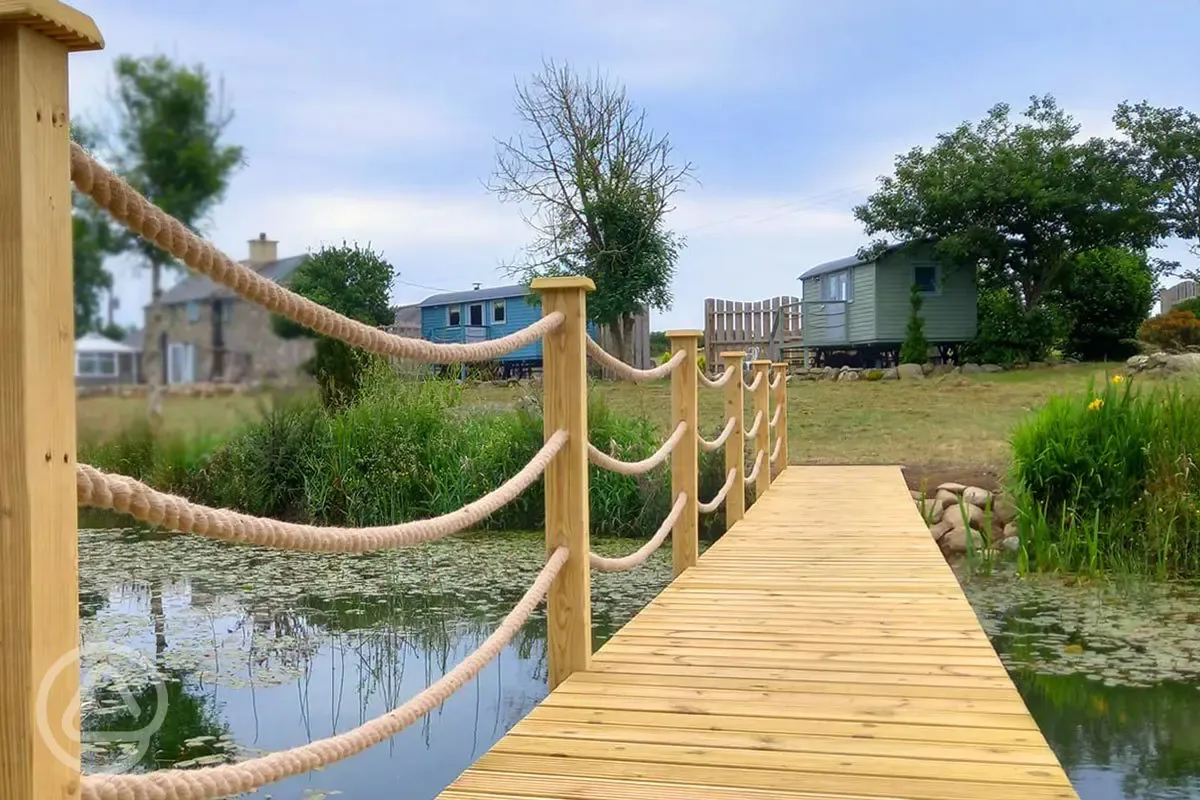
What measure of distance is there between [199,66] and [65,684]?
16.4 metres

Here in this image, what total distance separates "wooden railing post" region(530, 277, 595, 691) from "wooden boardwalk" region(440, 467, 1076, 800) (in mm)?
108

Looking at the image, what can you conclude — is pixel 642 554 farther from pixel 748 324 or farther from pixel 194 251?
pixel 748 324

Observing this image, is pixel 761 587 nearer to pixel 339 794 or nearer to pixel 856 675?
pixel 856 675

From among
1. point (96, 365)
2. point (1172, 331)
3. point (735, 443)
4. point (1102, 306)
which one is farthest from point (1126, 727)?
point (1102, 306)

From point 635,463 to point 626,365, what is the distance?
0.52m

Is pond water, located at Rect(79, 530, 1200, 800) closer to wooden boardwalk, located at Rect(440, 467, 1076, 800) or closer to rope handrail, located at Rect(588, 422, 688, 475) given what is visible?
wooden boardwalk, located at Rect(440, 467, 1076, 800)

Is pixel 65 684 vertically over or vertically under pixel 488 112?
under

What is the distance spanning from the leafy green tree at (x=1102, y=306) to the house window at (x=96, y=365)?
21467mm

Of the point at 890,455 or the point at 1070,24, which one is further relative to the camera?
the point at 1070,24

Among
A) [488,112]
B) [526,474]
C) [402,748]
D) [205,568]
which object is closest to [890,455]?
[205,568]

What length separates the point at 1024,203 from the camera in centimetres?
2039

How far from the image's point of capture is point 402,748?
3961mm

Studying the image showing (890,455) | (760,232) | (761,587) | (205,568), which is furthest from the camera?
(760,232)

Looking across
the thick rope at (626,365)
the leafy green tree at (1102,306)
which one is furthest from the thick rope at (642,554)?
the leafy green tree at (1102,306)
